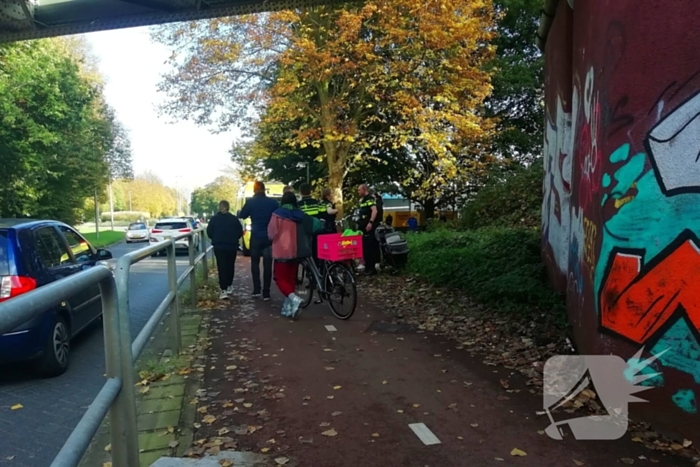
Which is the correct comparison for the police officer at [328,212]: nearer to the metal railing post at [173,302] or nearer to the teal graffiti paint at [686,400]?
the metal railing post at [173,302]

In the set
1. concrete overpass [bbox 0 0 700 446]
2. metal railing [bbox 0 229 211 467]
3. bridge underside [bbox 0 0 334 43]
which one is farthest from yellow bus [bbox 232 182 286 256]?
metal railing [bbox 0 229 211 467]

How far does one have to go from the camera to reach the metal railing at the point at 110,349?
150cm

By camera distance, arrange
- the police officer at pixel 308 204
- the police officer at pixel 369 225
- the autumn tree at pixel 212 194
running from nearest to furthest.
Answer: the police officer at pixel 308 204 < the police officer at pixel 369 225 < the autumn tree at pixel 212 194

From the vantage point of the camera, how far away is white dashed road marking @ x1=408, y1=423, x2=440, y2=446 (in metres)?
4.04

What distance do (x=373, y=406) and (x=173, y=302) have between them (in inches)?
95.7

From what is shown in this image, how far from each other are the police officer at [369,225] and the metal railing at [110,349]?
26.5 ft

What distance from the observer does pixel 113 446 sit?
8.02ft

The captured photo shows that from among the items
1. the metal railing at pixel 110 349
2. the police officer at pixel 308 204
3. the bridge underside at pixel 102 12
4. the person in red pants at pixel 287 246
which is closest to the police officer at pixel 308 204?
the police officer at pixel 308 204

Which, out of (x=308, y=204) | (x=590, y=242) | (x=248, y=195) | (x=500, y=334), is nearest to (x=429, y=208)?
(x=248, y=195)

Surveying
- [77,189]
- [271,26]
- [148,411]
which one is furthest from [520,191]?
[77,189]

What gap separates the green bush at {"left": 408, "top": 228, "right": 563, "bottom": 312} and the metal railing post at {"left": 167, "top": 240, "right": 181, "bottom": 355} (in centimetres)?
400

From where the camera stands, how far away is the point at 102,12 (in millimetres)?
8461

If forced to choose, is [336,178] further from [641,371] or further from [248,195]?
[641,371]

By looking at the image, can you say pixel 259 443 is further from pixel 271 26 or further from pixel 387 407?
Result: pixel 271 26
